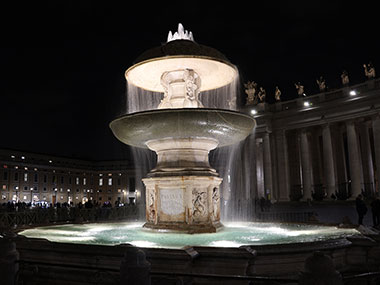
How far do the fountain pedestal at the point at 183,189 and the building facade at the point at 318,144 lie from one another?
1390 inches

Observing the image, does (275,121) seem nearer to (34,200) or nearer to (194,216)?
(194,216)

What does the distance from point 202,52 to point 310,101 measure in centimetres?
4060

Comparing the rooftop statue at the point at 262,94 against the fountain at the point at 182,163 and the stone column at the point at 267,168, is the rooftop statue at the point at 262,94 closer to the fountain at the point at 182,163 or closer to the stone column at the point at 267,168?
the stone column at the point at 267,168

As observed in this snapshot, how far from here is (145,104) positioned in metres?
19.4

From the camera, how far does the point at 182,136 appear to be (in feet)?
39.7

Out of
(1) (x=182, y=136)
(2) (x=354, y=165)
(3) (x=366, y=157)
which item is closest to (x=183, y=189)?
(1) (x=182, y=136)

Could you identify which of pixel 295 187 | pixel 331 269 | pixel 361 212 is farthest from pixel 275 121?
pixel 331 269

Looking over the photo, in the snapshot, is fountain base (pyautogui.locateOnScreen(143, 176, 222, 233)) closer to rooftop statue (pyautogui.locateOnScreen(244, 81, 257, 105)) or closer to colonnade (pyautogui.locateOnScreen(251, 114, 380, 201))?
colonnade (pyautogui.locateOnScreen(251, 114, 380, 201))

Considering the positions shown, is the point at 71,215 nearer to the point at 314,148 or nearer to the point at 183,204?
the point at 183,204

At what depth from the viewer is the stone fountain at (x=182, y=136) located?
37.6 feet

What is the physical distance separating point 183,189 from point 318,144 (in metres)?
49.6

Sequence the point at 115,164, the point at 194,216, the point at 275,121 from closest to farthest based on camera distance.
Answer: the point at 194,216
the point at 275,121
the point at 115,164

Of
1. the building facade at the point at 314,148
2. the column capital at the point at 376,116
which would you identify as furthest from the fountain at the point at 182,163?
the column capital at the point at 376,116

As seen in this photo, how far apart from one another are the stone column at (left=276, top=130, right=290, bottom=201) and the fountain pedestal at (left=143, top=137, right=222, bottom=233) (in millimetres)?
41865
